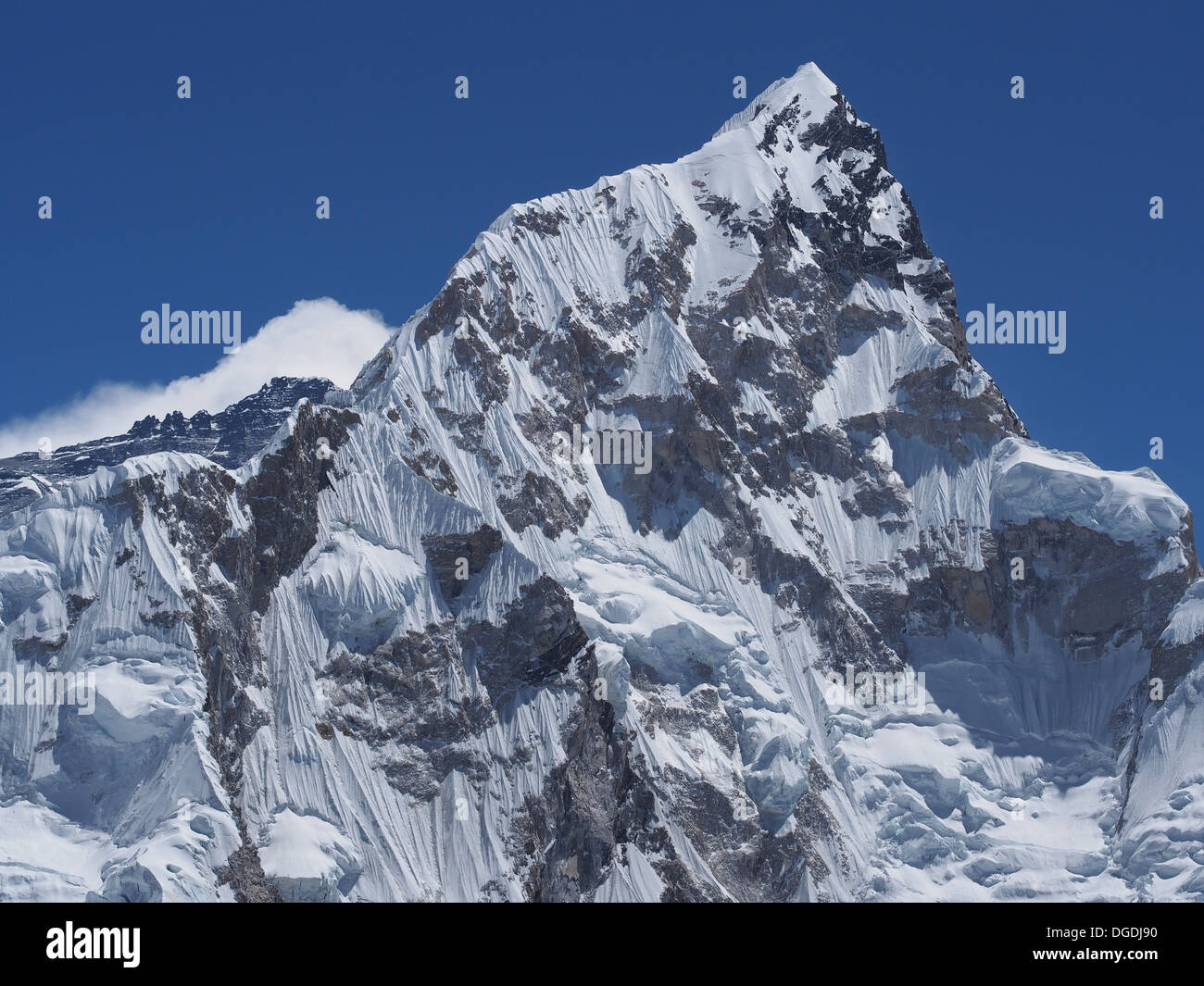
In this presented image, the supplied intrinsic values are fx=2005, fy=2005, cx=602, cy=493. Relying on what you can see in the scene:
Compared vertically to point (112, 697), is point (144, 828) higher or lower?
lower

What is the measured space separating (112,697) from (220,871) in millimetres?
22250

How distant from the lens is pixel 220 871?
621 feet

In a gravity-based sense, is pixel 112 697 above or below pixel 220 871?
above
